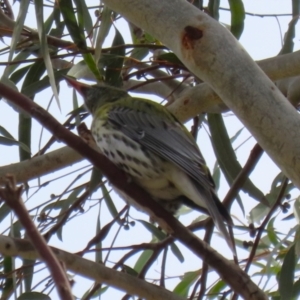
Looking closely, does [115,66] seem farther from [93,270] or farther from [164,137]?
[93,270]

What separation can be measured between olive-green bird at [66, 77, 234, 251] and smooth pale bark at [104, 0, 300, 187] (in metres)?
0.59

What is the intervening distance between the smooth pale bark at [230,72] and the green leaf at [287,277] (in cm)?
114

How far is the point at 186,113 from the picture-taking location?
2.47 meters

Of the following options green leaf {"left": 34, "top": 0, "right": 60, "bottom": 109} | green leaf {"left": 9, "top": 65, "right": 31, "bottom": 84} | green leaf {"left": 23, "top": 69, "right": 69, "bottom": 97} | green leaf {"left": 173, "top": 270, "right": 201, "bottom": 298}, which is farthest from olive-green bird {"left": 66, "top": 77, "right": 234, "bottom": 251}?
green leaf {"left": 173, "top": 270, "right": 201, "bottom": 298}

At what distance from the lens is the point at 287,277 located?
2506 millimetres

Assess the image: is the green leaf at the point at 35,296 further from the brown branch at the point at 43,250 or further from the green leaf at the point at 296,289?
the brown branch at the point at 43,250

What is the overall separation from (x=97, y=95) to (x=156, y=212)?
115 cm

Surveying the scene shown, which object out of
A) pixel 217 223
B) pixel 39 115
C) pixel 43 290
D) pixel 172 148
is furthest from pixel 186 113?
pixel 39 115

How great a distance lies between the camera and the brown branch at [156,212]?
1.66 meters

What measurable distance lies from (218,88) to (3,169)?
955 millimetres

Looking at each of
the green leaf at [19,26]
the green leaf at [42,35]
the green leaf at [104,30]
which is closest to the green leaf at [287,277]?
the green leaf at [104,30]

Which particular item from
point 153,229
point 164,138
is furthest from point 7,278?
point 164,138

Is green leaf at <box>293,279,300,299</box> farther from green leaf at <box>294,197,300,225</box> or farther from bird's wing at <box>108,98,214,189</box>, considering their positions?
bird's wing at <box>108,98,214,189</box>

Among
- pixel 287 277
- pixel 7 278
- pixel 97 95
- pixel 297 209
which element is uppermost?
pixel 97 95
